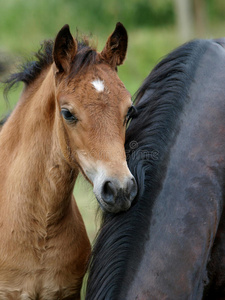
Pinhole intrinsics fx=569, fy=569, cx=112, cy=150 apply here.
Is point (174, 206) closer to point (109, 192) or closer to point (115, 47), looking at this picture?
point (109, 192)

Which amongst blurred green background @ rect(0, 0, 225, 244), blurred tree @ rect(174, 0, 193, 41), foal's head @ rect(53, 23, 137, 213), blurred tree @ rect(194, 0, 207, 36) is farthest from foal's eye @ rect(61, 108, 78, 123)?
blurred tree @ rect(194, 0, 207, 36)

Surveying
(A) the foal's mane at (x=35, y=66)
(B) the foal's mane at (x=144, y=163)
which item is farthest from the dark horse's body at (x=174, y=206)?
(A) the foal's mane at (x=35, y=66)

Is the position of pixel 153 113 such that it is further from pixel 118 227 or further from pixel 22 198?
pixel 22 198

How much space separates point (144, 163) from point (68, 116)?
21.2 inches

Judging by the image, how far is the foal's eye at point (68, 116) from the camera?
3250 millimetres

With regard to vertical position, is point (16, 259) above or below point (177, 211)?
below

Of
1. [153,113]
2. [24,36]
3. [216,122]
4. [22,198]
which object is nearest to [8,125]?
[22,198]

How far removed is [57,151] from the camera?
361cm

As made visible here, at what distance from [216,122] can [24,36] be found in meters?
12.8

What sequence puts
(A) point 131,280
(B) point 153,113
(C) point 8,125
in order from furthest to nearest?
(C) point 8,125, (B) point 153,113, (A) point 131,280

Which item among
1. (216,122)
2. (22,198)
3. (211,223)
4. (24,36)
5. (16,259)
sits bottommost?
(24,36)

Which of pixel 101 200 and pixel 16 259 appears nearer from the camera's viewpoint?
pixel 101 200

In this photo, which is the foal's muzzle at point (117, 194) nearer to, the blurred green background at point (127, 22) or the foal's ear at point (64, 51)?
the foal's ear at point (64, 51)

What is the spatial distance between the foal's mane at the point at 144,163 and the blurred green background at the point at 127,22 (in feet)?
33.8
